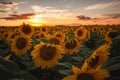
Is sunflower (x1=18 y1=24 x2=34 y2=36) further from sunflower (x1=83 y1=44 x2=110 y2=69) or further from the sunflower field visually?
sunflower (x1=83 y1=44 x2=110 y2=69)

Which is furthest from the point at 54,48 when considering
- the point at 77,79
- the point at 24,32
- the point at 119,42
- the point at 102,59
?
the point at 119,42

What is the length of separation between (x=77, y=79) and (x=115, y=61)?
646 mm

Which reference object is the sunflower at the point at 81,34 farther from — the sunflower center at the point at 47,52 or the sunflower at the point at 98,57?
the sunflower at the point at 98,57

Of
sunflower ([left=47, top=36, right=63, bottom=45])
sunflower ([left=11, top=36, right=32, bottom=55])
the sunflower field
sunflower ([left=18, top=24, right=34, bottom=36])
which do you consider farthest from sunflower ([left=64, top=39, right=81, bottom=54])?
sunflower ([left=18, top=24, right=34, bottom=36])

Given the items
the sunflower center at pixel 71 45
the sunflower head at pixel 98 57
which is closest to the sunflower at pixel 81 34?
the sunflower center at pixel 71 45

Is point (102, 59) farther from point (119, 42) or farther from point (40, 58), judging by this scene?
point (119, 42)

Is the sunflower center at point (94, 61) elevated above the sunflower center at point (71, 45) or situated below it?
above

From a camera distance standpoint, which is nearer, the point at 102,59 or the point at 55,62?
the point at 102,59

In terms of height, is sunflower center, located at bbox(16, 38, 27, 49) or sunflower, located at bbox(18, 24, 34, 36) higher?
sunflower, located at bbox(18, 24, 34, 36)

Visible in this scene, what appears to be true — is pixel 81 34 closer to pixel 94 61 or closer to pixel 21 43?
pixel 21 43

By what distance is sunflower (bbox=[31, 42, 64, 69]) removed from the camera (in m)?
3.47

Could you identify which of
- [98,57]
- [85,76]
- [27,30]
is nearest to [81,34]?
[27,30]

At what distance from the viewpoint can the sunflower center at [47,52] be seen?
3470 millimetres

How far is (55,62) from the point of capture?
3455mm
